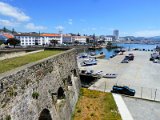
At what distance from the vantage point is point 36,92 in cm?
1366

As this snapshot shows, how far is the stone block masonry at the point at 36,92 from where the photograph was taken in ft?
33.2

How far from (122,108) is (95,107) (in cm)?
330

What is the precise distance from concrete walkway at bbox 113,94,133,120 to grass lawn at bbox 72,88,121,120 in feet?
1.93

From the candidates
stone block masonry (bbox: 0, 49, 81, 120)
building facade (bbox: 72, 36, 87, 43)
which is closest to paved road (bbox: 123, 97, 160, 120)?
stone block masonry (bbox: 0, 49, 81, 120)

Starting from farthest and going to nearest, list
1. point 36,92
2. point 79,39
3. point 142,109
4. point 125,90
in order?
point 79,39, point 125,90, point 142,109, point 36,92

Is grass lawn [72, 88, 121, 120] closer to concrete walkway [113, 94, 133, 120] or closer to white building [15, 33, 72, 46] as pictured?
concrete walkway [113, 94, 133, 120]

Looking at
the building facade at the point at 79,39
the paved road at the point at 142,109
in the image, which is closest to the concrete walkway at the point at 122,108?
the paved road at the point at 142,109

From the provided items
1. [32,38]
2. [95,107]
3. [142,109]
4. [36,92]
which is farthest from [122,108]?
[32,38]

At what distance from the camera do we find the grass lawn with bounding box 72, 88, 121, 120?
21.0 meters

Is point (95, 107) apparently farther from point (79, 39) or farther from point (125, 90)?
point (79, 39)

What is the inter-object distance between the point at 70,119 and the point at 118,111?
613 cm

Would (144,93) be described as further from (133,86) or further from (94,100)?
(94,100)

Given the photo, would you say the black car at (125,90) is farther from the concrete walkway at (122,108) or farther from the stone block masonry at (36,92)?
the stone block masonry at (36,92)

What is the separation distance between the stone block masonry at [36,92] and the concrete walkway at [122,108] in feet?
19.9
